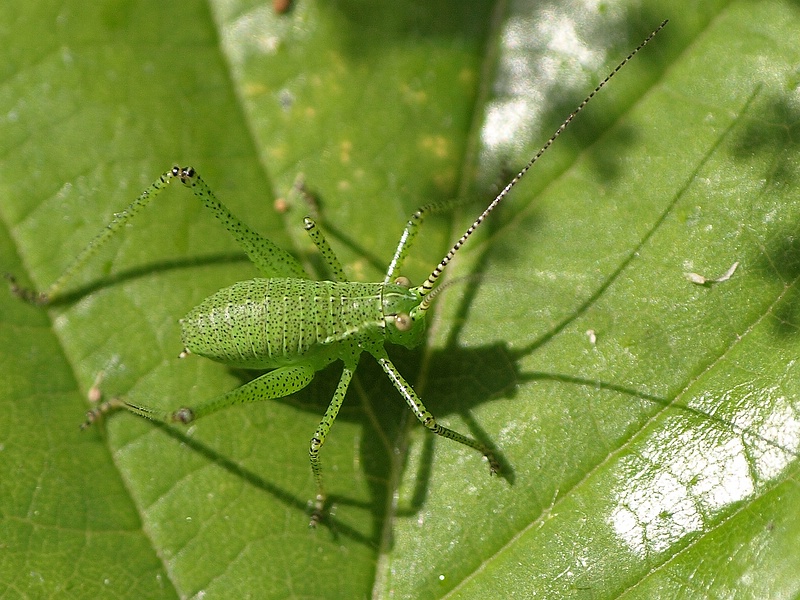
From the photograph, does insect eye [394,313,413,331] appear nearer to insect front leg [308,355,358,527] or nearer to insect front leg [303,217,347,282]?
insect front leg [308,355,358,527]

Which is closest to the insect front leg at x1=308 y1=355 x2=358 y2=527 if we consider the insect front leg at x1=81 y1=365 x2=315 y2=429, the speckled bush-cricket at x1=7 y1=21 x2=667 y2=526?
the speckled bush-cricket at x1=7 y1=21 x2=667 y2=526

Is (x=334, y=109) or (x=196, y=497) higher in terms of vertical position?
(x=334, y=109)

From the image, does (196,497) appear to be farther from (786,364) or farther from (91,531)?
(786,364)

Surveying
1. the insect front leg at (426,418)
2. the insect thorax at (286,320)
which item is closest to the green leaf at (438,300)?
the insect front leg at (426,418)

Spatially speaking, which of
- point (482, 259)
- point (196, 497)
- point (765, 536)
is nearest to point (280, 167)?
point (482, 259)

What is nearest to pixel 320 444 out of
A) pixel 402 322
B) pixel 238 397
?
pixel 238 397

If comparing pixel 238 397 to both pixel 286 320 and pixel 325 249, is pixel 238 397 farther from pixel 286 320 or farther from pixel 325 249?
pixel 325 249

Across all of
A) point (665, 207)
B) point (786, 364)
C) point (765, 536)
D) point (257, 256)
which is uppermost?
point (257, 256)
